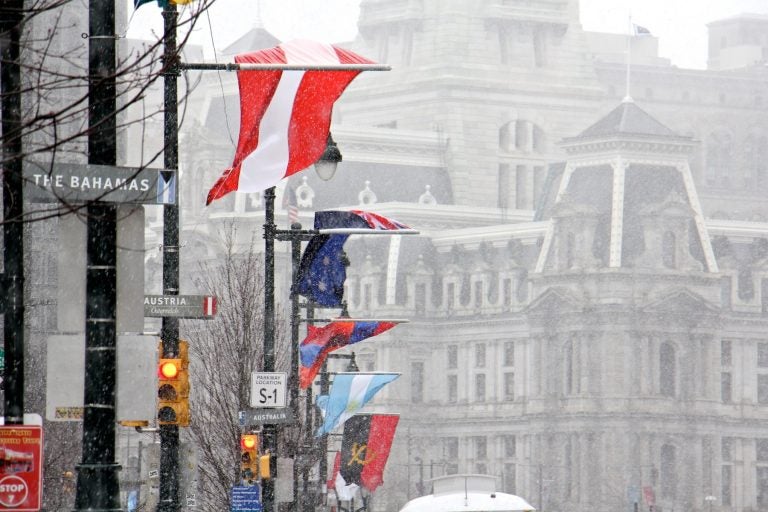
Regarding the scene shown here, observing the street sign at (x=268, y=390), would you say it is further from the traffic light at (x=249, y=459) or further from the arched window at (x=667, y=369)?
the arched window at (x=667, y=369)

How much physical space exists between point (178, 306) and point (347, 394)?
78.5 feet

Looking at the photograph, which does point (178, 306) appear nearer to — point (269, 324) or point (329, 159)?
point (329, 159)

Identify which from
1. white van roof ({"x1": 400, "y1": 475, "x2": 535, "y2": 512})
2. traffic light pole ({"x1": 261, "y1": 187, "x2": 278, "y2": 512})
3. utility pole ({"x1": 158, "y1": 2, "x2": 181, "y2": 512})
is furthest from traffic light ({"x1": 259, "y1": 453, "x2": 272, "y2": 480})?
utility pole ({"x1": 158, "y1": 2, "x2": 181, "y2": 512})

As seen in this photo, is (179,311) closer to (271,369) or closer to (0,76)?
(0,76)

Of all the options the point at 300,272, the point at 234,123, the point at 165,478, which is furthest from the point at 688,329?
the point at 165,478

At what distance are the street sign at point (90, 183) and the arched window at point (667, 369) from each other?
149871mm

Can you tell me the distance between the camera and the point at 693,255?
553 feet

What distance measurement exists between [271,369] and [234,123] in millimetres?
146737

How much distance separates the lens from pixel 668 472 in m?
166

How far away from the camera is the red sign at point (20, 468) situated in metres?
21.9

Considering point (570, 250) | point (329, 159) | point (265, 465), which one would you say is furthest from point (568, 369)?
point (329, 159)

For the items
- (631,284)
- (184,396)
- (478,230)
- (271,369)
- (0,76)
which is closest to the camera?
(0,76)

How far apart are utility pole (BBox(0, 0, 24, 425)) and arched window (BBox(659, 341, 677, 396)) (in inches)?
5784

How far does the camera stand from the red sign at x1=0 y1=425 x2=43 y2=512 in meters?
21.9
